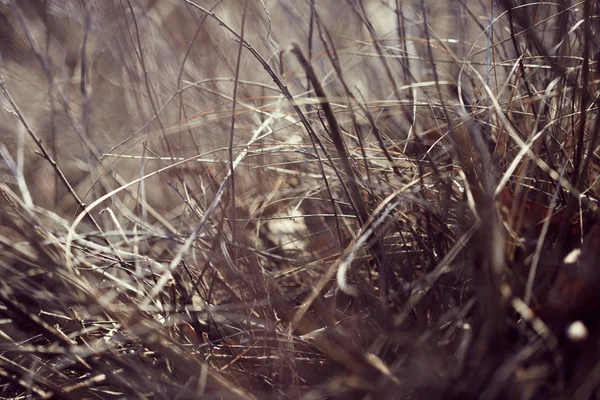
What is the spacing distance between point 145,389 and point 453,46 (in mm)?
1350

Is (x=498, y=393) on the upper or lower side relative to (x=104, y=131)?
lower

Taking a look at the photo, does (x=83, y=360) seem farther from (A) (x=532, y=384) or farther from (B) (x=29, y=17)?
(B) (x=29, y=17)

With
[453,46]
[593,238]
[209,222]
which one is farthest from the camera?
[453,46]

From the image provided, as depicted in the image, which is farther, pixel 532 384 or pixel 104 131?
pixel 104 131

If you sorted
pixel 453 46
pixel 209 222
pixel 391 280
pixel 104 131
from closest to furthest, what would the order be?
pixel 391 280 → pixel 209 222 → pixel 104 131 → pixel 453 46

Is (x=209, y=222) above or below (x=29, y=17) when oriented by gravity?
below

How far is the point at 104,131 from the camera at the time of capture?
1.39 m

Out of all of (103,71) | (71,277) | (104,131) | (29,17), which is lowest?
(71,277)

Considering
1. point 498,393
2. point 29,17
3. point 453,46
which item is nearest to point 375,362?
point 498,393

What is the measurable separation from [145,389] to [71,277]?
206mm

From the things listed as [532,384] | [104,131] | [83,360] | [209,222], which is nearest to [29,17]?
[104,131]

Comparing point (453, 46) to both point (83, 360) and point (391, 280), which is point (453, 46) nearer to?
point (391, 280)

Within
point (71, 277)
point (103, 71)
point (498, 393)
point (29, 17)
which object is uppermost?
point (29, 17)

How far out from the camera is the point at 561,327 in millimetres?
514
